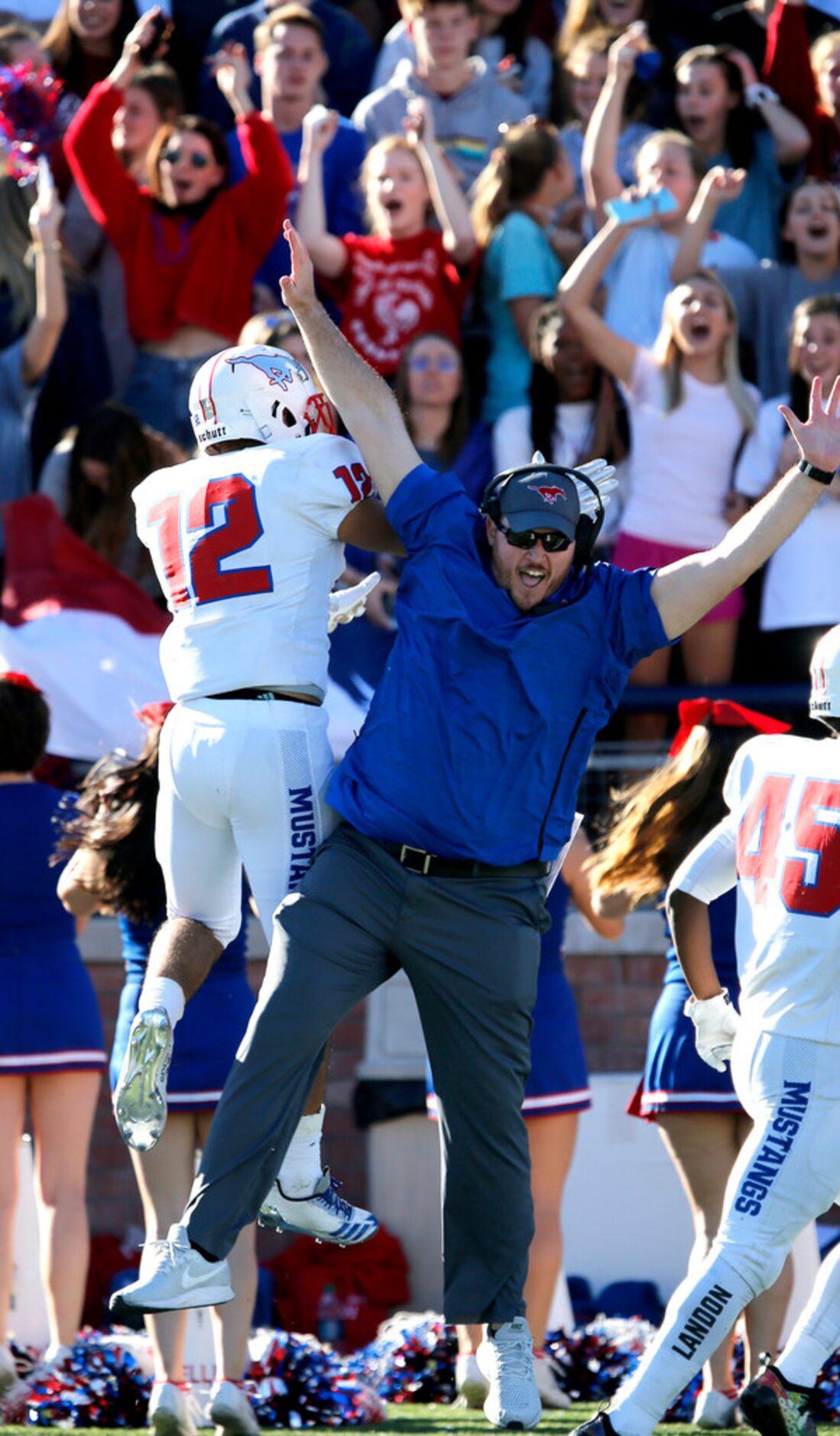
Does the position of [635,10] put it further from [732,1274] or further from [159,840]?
[732,1274]

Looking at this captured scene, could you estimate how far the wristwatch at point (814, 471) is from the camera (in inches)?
211

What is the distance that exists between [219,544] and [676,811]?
1.93m

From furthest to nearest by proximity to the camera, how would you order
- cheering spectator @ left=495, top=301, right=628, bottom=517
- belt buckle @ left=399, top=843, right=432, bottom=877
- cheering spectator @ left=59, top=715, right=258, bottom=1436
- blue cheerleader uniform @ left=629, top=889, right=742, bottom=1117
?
cheering spectator @ left=495, top=301, right=628, bottom=517 < blue cheerleader uniform @ left=629, top=889, right=742, bottom=1117 < cheering spectator @ left=59, top=715, right=258, bottom=1436 < belt buckle @ left=399, top=843, right=432, bottom=877

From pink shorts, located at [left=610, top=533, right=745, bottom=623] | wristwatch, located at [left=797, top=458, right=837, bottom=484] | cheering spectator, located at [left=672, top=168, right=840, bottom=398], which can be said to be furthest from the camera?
cheering spectator, located at [left=672, top=168, right=840, bottom=398]

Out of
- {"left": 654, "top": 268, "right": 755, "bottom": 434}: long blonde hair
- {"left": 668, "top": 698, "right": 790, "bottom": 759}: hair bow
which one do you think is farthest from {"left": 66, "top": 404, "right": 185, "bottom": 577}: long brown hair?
{"left": 668, "top": 698, "right": 790, "bottom": 759}: hair bow

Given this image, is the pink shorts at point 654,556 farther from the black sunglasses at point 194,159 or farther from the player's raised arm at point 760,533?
the player's raised arm at point 760,533

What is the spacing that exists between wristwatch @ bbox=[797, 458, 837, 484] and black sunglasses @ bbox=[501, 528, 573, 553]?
581mm

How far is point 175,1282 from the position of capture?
5266 millimetres

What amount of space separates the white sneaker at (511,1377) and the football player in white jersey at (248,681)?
415 mm

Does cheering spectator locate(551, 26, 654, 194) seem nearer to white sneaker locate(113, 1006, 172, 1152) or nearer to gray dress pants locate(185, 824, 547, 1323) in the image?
gray dress pants locate(185, 824, 547, 1323)

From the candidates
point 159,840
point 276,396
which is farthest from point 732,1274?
point 276,396

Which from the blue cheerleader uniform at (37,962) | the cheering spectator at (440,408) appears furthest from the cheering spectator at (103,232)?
the blue cheerleader uniform at (37,962)

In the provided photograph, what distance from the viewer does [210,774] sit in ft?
18.4

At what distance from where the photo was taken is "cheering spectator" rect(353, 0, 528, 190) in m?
10.6
